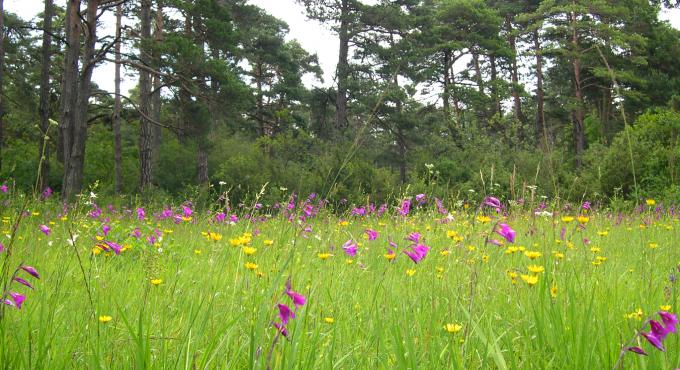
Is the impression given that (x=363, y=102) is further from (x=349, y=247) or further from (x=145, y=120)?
(x=349, y=247)

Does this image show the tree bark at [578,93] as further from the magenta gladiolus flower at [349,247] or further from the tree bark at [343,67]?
the magenta gladiolus flower at [349,247]

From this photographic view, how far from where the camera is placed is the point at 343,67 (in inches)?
789

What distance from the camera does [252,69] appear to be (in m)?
28.4

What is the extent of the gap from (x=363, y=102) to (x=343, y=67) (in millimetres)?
1613

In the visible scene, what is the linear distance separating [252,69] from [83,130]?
1864 centimetres

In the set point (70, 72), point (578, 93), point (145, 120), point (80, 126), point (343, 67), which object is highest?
point (343, 67)

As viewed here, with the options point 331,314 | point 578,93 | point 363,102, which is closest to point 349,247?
point 331,314

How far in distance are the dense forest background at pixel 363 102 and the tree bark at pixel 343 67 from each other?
66mm

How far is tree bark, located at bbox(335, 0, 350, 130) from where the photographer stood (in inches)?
759

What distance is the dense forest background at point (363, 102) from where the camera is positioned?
12.2m

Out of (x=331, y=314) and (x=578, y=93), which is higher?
(x=578, y=93)

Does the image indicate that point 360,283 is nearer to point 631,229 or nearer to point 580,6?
point 631,229

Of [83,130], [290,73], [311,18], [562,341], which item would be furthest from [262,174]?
[562,341]

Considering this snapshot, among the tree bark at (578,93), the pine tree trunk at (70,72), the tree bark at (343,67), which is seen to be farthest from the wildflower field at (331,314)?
the tree bark at (578,93)
